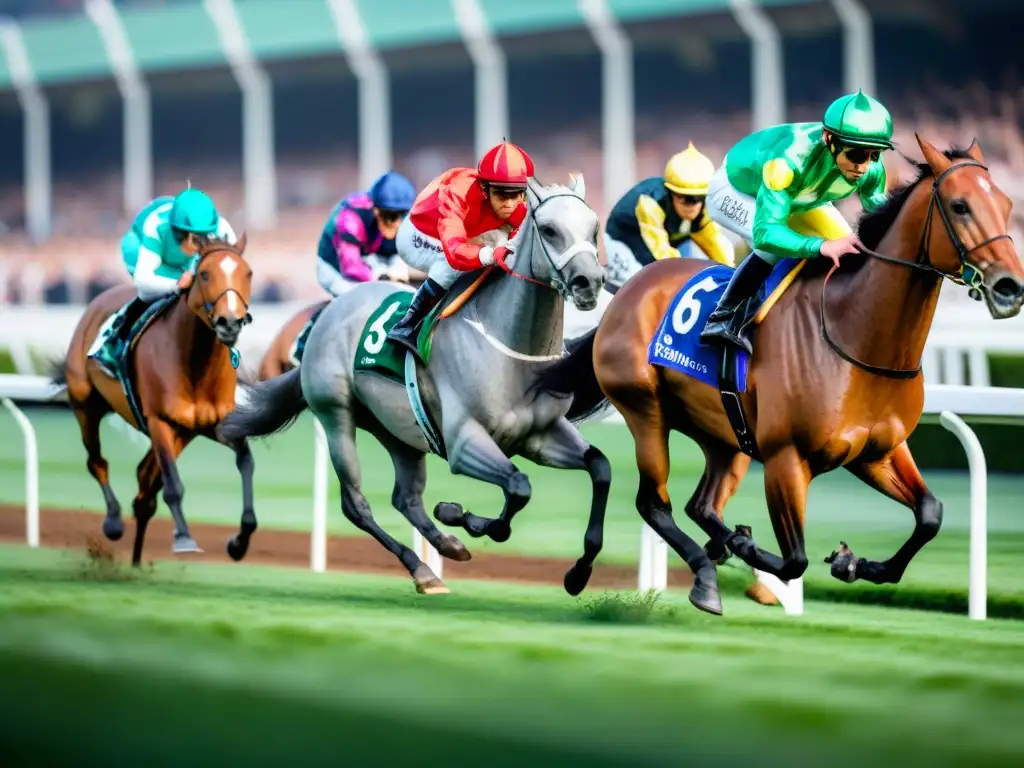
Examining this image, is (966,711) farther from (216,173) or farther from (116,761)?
(216,173)

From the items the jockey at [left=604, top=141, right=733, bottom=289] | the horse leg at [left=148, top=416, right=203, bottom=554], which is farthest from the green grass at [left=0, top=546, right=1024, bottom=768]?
the jockey at [left=604, top=141, right=733, bottom=289]

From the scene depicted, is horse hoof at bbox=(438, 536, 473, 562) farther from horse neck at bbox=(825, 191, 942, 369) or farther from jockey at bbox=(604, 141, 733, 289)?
horse neck at bbox=(825, 191, 942, 369)

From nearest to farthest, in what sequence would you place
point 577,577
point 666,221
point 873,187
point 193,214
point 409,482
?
point 873,187, point 577,577, point 409,482, point 666,221, point 193,214

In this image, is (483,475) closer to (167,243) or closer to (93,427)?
(167,243)

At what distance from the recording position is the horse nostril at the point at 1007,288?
4.19 meters

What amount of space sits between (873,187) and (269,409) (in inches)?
102

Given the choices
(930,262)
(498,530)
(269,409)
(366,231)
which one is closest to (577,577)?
(498,530)

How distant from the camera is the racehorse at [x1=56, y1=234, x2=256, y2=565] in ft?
21.2

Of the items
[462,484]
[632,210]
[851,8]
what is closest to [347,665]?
[632,210]

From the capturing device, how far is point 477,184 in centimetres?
555

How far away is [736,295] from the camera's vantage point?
16.2 feet

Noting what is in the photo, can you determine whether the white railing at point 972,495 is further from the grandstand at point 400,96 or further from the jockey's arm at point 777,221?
the grandstand at point 400,96

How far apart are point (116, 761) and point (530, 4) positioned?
17.6 meters

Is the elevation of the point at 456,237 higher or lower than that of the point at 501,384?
higher
